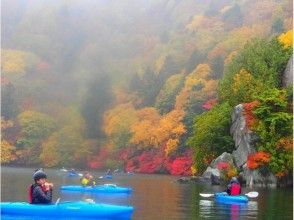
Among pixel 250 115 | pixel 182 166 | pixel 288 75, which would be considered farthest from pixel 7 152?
pixel 250 115

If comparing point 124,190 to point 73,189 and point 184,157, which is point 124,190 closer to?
point 73,189

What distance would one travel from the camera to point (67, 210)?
2106 centimetres

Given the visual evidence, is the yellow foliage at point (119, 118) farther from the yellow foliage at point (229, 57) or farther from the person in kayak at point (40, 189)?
the person in kayak at point (40, 189)

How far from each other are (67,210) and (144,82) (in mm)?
84518

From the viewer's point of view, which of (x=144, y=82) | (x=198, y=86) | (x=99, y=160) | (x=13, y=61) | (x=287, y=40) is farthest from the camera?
(x=13, y=61)

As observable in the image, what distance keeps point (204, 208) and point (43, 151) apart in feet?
232

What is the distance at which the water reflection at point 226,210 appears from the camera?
988 inches

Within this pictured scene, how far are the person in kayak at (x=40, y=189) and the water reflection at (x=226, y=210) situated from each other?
21.3ft

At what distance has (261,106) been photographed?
49375 millimetres

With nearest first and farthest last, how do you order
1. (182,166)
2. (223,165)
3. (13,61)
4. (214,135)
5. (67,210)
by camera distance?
(67,210), (223,165), (214,135), (182,166), (13,61)

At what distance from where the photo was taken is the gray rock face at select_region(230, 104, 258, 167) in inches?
1965

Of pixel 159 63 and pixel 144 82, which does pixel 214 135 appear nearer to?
pixel 144 82

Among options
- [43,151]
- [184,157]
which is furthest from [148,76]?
[184,157]

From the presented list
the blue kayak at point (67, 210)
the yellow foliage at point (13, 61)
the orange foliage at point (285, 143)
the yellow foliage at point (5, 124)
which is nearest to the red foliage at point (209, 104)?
the orange foliage at point (285, 143)
